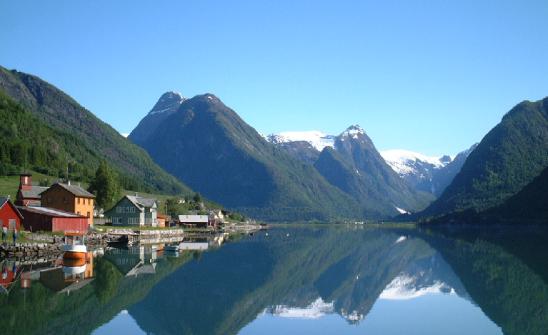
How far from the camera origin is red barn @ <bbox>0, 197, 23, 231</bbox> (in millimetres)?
63594

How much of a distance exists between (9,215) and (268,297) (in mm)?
33908

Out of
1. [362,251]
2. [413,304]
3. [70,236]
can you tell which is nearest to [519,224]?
→ [362,251]

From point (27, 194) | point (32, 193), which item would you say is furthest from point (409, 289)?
point (32, 193)

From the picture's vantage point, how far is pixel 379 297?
44438mm

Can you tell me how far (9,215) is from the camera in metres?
64.7

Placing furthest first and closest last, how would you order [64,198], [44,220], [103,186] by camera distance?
1. [103,186]
2. [64,198]
3. [44,220]

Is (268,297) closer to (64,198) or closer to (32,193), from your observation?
(64,198)

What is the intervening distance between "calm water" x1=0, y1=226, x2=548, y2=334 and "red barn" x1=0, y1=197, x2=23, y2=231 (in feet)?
31.3

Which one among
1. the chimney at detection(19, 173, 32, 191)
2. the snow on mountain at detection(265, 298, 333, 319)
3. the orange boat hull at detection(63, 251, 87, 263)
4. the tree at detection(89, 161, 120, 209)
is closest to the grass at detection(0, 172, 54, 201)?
the chimney at detection(19, 173, 32, 191)

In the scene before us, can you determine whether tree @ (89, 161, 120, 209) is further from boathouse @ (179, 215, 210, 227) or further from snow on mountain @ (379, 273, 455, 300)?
snow on mountain @ (379, 273, 455, 300)

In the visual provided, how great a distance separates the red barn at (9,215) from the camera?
63594mm

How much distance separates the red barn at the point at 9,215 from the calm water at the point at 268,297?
953 cm

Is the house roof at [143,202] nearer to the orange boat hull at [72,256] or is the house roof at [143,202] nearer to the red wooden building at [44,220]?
the red wooden building at [44,220]

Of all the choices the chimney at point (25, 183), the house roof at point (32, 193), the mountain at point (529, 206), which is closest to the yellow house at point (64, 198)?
the house roof at point (32, 193)
